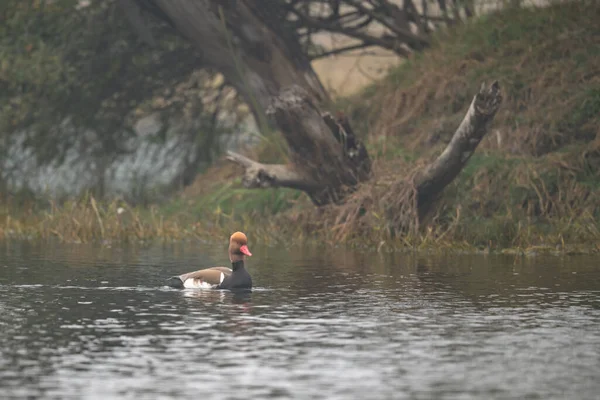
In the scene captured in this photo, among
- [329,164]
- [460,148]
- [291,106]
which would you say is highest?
[291,106]

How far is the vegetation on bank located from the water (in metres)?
3.47

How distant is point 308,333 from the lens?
36.1ft

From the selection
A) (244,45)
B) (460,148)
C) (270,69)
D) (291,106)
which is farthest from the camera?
(270,69)

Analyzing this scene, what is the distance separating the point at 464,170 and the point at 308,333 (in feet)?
38.5

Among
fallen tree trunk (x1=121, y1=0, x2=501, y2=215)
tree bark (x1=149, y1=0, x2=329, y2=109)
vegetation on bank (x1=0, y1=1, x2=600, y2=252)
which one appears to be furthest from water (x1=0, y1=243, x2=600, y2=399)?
tree bark (x1=149, y1=0, x2=329, y2=109)

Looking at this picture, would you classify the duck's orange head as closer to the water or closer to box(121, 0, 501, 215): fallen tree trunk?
the water

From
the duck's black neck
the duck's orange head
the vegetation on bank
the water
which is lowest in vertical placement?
the water

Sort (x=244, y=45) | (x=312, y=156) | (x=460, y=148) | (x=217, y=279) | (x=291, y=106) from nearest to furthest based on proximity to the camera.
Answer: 1. (x=217, y=279)
2. (x=460, y=148)
3. (x=291, y=106)
4. (x=312, y=156)
5. (x=244, y=45)

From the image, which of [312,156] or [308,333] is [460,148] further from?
[308,333]

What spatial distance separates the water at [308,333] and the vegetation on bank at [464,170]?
347cm

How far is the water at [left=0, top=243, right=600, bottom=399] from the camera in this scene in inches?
338

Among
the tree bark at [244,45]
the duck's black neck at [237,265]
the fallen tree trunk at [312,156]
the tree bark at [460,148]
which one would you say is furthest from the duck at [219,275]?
the tree bark at [244,45]

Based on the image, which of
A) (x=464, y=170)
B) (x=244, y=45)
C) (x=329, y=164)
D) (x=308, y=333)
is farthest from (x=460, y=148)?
(x=244, y=45)

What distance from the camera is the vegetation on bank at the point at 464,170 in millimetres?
21391
